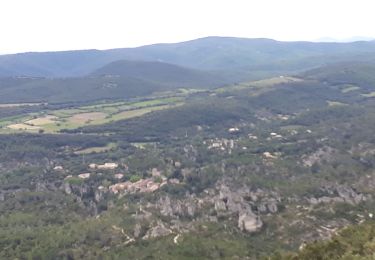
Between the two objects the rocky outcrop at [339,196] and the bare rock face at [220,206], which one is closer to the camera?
the bare rock face at [220,206]

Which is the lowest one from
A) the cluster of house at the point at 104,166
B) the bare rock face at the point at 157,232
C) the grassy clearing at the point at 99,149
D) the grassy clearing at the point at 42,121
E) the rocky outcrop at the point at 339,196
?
the grassy clearing at the point at 42,121

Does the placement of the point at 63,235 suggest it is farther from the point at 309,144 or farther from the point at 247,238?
the point at 309,144

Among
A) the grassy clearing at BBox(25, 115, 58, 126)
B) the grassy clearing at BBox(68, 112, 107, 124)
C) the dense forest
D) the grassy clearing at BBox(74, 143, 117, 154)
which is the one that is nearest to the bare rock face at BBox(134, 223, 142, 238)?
the dense forest

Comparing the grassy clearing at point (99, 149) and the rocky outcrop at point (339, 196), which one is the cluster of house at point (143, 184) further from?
the grassy clearing at point (99, 149)

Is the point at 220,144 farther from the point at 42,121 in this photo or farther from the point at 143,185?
the point at 42,121

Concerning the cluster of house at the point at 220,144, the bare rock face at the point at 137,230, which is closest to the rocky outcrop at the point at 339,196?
the bare rock face at the point at 137,230

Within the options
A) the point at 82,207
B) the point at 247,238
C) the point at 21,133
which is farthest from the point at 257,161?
the point at 21,133

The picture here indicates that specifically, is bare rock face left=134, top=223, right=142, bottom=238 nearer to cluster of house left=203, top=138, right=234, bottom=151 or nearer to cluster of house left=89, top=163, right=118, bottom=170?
cluster of house left=89, top=163, right=118, bottom=170

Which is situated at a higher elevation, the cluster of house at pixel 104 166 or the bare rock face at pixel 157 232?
the bare rock face at pixel 157 232

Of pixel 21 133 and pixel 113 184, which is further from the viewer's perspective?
pixel 21 133
